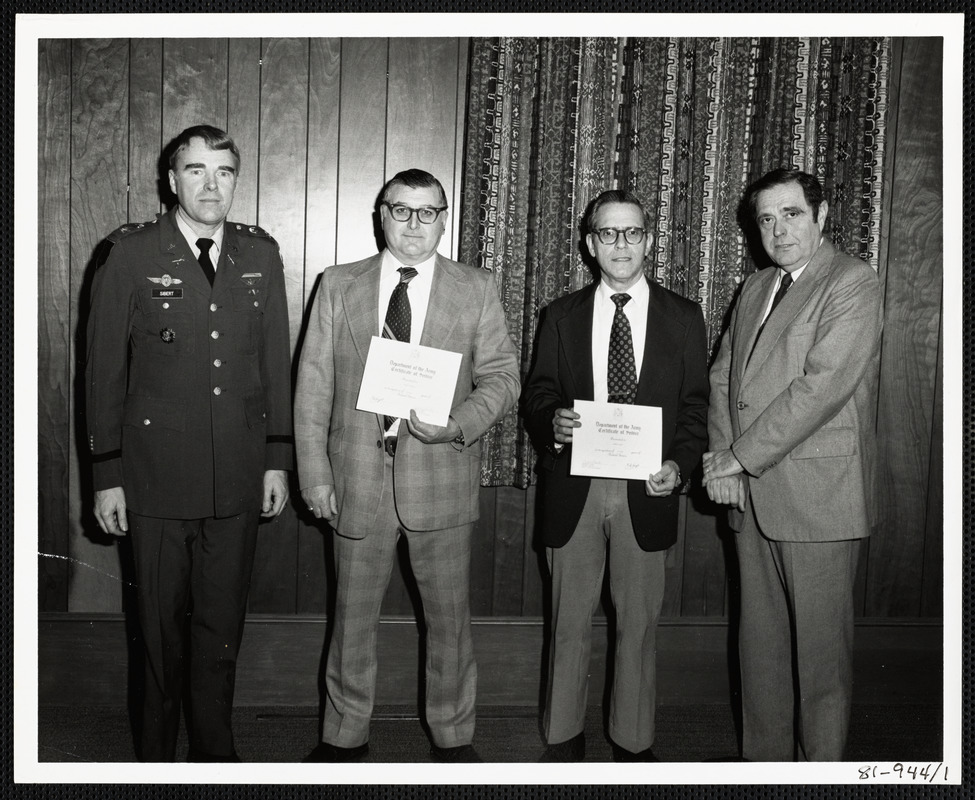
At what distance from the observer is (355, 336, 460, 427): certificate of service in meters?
2.30

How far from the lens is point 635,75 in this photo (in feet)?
8.92

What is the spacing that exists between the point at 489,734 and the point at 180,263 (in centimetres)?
175

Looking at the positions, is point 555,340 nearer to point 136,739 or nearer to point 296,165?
point 296,165

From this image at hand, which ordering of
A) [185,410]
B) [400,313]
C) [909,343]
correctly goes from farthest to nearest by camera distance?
[909,343] → [400,313] → [185,410]

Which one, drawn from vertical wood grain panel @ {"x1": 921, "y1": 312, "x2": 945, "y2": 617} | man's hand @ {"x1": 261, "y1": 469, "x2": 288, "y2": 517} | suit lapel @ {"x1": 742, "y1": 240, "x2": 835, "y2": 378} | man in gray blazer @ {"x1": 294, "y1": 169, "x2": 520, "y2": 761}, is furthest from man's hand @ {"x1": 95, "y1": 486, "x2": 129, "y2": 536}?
vertical wood grain panel @ {"x1": 921, "y1": 312, "x2": 945, "y2": 617}

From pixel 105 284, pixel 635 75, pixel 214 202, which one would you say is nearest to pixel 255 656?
pixel 105 284

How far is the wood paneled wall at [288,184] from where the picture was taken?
2723mm

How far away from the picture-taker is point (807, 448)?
2.28 metres

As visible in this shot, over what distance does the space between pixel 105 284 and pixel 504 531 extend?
154 cm

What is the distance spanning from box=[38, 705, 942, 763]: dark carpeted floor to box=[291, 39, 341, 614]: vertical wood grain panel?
1.98ft

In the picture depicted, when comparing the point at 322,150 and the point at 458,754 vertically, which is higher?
the point at 322,150

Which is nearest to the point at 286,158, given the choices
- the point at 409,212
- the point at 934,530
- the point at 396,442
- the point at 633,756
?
the point at 409,212

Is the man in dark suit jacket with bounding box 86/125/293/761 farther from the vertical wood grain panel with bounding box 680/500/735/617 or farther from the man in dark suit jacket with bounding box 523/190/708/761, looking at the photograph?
the vertical wood grain panel with bounding box 680/500/735/617

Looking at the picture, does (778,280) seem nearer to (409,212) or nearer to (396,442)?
(409,212)
